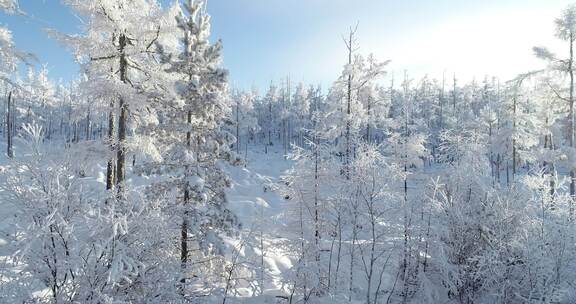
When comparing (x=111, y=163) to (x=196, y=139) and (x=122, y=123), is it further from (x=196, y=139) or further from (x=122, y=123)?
(x=196, y=139)

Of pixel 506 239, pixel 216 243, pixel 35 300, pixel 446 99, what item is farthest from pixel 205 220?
pixel 446 99

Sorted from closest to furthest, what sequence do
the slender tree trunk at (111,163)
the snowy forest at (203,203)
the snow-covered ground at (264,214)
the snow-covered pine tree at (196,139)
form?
1. the snowy forest at (203,203)
2. the snow-covered pine tree at (196,139)
3. the slender tree trunk at (111,163)
4. the snow-covered ground at (264,214)

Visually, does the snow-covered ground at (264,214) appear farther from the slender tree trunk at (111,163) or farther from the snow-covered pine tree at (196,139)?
the slender tree trunk at (111,163)

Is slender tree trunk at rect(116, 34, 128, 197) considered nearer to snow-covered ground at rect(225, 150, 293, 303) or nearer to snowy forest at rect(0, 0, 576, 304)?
snowy forest at rect(0, 0, 576, 304)

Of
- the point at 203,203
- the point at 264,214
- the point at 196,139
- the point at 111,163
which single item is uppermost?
the point at 196,139

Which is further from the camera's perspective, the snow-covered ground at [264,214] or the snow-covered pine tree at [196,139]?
the snow-covered ground at [264,214]

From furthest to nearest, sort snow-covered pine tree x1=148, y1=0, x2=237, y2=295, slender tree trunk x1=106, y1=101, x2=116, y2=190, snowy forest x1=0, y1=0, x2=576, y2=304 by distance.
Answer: slender tree trunk x1=106, y1=101, x2=116, y2=190, snow-covered pine tree x1=148, y1=0, x2=237, y2=295, snowy forest x1=0, y1=0, x2=576, y2=304

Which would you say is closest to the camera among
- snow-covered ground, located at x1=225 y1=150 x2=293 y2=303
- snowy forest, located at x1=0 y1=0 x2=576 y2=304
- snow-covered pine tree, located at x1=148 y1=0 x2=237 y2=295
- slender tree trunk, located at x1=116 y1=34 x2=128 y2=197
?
snowy forest, located at x1=0 y1=0 x2=576 y2=304

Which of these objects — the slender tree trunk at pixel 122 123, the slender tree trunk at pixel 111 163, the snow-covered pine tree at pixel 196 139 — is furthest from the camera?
the slender tree trunk at pixel 111 163

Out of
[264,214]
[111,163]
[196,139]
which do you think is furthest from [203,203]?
[264,214]

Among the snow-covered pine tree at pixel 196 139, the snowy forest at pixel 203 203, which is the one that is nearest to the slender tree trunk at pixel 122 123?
the snowy forest at pixel 203 203

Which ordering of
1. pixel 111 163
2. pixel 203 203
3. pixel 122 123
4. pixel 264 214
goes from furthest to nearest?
pixel 264 214 → pixel 111 163 → pixel 122 123 → pixel 203 203

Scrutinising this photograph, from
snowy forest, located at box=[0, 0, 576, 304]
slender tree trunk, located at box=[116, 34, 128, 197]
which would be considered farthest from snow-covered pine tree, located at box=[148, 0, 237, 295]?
slender tree trunk, located at box=[116, 34, 128, 197]

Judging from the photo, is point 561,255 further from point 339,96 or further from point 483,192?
point 339,96
